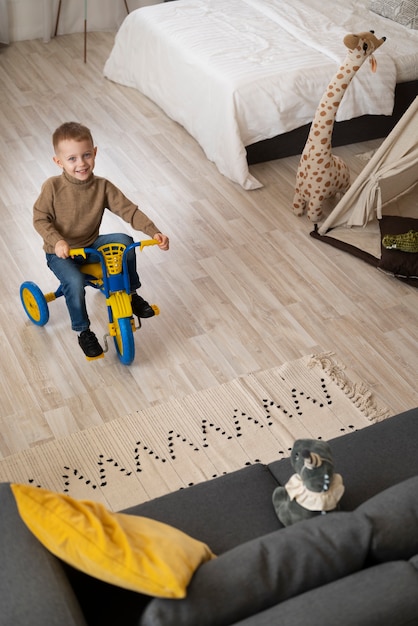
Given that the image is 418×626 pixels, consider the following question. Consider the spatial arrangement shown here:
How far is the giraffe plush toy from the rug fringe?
1.04 metres

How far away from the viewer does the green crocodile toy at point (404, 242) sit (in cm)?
343

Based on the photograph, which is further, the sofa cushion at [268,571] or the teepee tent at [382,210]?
the teepee tent at [382,210]

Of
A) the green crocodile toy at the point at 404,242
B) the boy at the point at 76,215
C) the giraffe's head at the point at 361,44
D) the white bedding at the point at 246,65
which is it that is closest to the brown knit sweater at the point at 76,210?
the boy at the point at 76,215

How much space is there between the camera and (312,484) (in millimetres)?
1895

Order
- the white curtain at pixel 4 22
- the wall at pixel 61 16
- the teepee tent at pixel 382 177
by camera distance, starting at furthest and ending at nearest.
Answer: the wall at pixel 61 16, the white curtain at pixel 4 22, the teepee tent at pixel 382 177

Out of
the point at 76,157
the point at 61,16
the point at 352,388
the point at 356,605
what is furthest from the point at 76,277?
the point at 61,16

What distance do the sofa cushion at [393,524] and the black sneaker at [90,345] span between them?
137 cm

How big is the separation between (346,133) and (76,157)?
2172mm

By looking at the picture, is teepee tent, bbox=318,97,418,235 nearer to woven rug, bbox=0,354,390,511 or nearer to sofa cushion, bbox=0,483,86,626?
woven rug, bbox=0,354,390,511

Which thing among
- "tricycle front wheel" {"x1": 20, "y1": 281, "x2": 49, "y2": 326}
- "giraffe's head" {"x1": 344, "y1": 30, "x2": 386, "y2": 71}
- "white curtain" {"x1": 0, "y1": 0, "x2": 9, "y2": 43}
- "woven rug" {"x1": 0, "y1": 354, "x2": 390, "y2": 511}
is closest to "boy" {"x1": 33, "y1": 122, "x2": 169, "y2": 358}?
"tricycle front wheel" {"x1": 20, "y1": 281, "x2": 49, "y2": 326}

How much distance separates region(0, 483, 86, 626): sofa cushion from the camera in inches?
58.7

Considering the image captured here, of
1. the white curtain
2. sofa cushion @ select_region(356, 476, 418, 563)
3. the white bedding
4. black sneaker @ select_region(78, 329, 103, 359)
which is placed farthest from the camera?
the white curtain

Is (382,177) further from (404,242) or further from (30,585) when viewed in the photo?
(30,585)

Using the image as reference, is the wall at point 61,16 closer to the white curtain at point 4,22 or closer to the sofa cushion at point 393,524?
the white curtain at point 4,22
